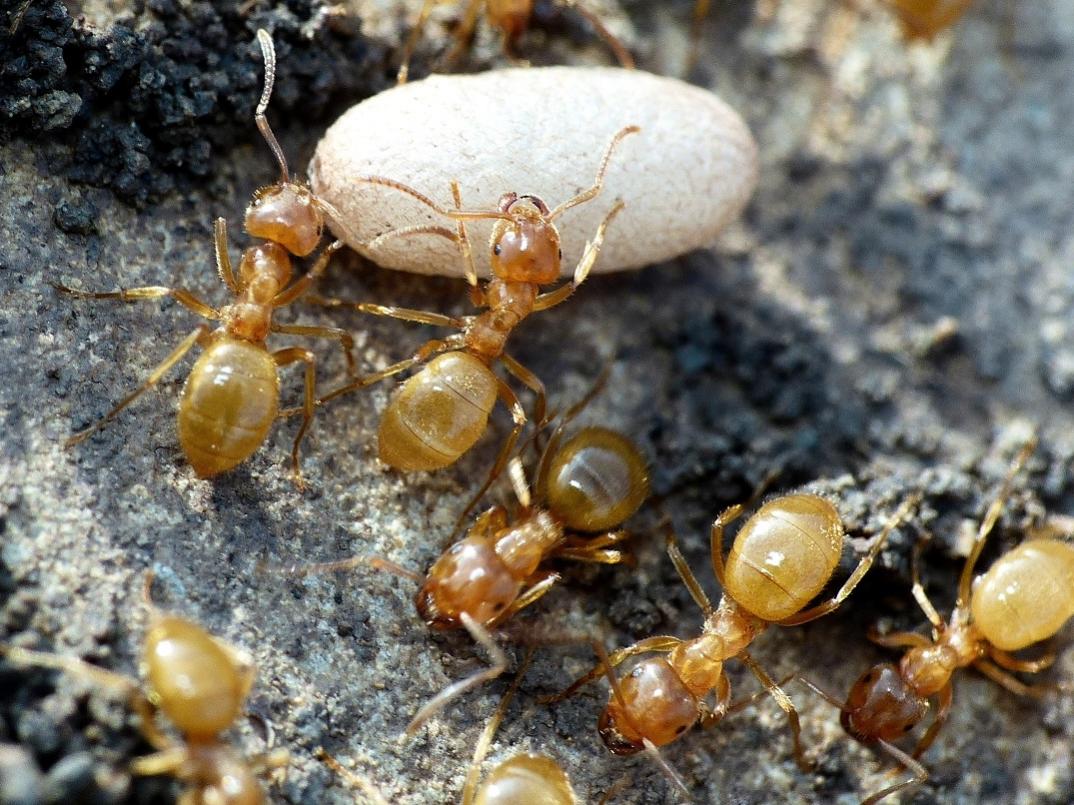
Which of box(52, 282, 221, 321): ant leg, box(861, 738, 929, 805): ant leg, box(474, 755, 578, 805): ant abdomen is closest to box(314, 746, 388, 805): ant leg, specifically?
box(474, 755, 578, 805): ant abdomen

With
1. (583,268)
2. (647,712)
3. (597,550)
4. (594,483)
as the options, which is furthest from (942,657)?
(583,268)

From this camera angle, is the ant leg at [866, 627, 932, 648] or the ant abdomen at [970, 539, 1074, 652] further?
the ant leg at [866, 627, 932, 648]

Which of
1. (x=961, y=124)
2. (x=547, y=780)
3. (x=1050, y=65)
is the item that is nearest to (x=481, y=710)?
(x=547, y=780)

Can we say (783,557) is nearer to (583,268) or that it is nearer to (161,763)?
(583,268)

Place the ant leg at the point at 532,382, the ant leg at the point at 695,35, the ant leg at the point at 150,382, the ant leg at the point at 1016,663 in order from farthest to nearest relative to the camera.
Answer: the ant leg at the point at 695,35 → the ant leg at the point at 1016,663 → the ant leg at the point at 532,382 → the ant leg at the point at 150,382

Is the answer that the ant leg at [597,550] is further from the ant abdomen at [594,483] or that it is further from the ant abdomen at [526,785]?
the ant abdomen at [526,785]

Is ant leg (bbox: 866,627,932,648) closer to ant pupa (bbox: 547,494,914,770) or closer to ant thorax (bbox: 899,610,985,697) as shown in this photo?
ant thorax (bbox: 899,610,985,697)

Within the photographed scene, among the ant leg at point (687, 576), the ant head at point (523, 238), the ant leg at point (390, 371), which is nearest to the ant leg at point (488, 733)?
the ant leg at point (687, 576)
